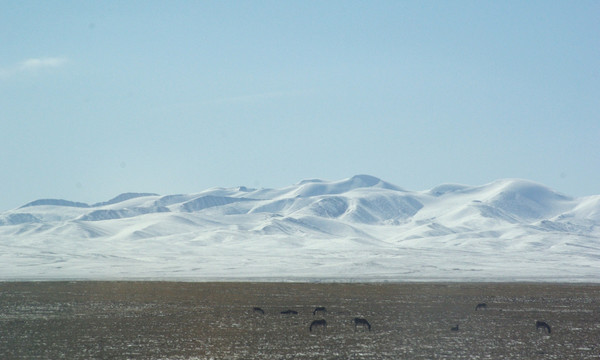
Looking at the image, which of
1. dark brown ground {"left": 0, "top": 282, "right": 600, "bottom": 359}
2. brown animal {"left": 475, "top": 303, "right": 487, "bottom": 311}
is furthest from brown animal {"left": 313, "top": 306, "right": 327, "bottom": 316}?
brown animal {"left": 475, "top": 303, "right": 487, "bottom": 311}

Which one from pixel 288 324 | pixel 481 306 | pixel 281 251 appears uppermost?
pixel 281 251

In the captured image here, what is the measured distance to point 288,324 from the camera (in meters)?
30.0

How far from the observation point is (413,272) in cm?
7981

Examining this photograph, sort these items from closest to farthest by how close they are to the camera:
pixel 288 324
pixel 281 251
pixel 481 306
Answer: pixel 288 324 < pixel 481 306 < pixel 281 251

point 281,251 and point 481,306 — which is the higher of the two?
point 281,251

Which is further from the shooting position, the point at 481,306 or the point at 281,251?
the point at 281,251

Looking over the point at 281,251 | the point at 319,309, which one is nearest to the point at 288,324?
the point at 319,309

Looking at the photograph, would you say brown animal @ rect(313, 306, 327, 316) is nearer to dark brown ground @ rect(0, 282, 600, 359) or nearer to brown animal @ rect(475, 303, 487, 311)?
dark brown ground @ rect(0, 282, 600, 359)

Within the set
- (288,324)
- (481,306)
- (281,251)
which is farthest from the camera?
(281,251)

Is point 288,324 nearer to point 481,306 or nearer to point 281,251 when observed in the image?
point 481,306

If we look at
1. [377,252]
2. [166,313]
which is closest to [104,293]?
[166,313]

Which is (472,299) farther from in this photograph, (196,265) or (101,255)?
(101,255)

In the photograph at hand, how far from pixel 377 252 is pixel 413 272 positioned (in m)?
35.3

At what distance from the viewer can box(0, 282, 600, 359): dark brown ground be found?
75.9 ft
